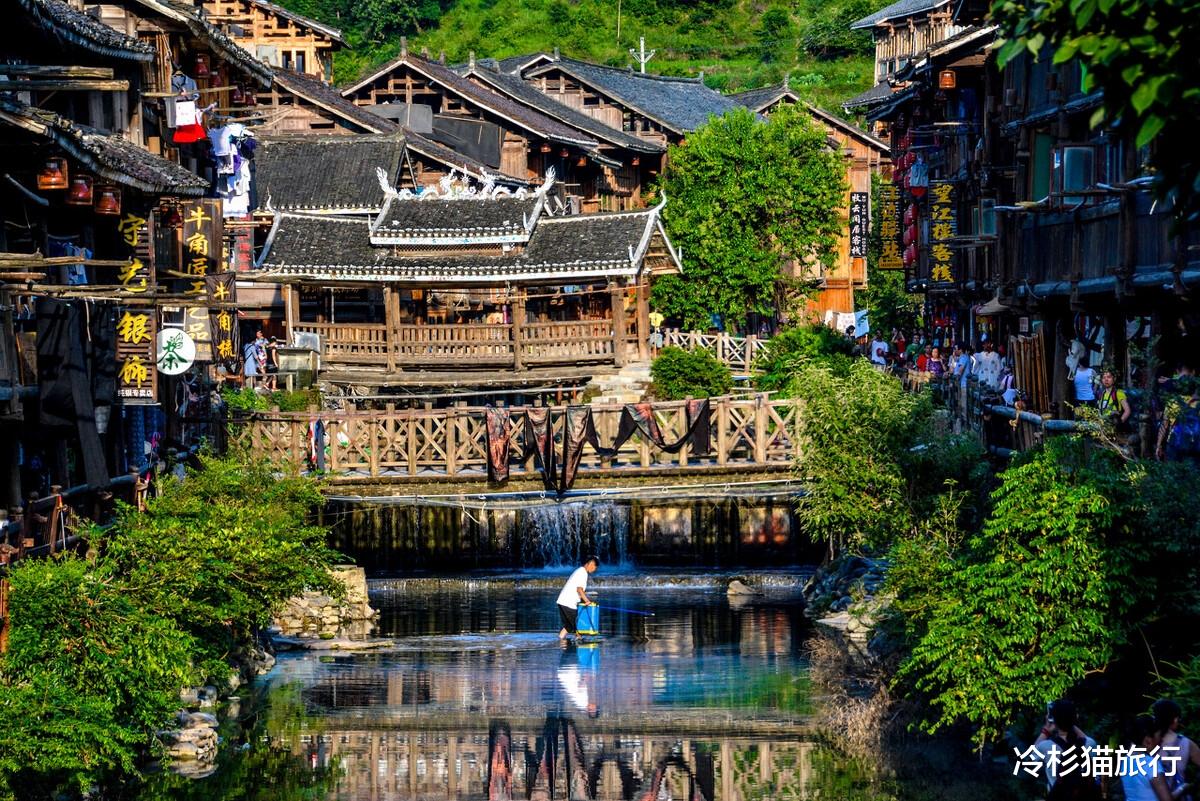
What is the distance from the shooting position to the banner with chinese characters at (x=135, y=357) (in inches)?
1051

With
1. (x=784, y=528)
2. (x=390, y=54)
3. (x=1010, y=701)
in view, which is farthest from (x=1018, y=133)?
(x=390, y=54)

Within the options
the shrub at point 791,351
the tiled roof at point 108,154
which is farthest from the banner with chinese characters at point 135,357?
the shrub at point 791,351

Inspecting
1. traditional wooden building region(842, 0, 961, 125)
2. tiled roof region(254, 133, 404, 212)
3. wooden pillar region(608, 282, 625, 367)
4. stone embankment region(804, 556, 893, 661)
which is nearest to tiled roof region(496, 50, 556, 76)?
traditional wooden building region(842, 0, 961, 125)

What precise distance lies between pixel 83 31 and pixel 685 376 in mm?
22593

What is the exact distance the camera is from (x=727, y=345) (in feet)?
174

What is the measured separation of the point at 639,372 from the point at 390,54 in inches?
1785

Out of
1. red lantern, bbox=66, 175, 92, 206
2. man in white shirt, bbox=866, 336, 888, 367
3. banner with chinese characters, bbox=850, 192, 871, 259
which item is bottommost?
man in white shirt, bbox=866, 336, 888, 367

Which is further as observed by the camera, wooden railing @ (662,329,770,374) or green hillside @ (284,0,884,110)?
green hillside @ (284,0,884,110)

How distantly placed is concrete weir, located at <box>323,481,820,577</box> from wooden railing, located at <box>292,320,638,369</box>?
356 inches

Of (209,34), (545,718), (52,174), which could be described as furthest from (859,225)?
(52,174)

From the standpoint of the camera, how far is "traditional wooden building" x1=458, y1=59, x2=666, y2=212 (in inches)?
2532

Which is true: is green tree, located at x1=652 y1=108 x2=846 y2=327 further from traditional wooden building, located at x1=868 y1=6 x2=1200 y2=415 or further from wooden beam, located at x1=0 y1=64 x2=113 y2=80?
wooden beam, located at x1=0 y1=64 x2=113 y2=80

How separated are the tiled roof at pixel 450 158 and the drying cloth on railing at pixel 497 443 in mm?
19007

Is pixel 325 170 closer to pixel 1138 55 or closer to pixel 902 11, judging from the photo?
pixel 902 11
